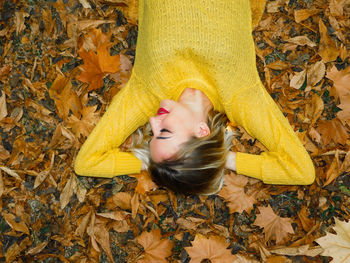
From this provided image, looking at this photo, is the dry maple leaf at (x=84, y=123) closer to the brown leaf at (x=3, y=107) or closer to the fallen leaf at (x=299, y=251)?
the brown leaf at (x=3, y=107)

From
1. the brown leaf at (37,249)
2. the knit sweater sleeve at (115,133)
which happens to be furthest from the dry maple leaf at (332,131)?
the brown leaf at (37,249)

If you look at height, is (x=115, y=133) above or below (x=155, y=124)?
below

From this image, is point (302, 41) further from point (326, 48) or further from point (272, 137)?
point (272, 137)

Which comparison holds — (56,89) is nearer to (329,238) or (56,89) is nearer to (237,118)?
(237,118)

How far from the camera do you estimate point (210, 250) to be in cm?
290

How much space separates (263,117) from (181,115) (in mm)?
701

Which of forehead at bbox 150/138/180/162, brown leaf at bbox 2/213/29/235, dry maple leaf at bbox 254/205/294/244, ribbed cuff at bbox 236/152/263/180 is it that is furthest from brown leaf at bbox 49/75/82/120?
dry maple leaf at bbox 254/205/294/244

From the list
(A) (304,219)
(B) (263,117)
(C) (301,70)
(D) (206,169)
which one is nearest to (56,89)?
(D) (206,169)

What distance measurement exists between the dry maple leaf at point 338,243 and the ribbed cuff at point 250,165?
71cm

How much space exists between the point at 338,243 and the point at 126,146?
202 centimetres

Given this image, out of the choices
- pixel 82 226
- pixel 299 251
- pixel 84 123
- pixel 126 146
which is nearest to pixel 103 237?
pixel 82 226

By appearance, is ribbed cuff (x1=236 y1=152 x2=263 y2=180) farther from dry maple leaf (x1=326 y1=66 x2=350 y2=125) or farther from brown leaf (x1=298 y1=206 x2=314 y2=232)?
dry maple leaf (x1=326 y1=66 x2=350 y2=125)

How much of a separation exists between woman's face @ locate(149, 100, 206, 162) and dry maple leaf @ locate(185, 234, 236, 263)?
0.95 m

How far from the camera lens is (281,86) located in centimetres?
319
